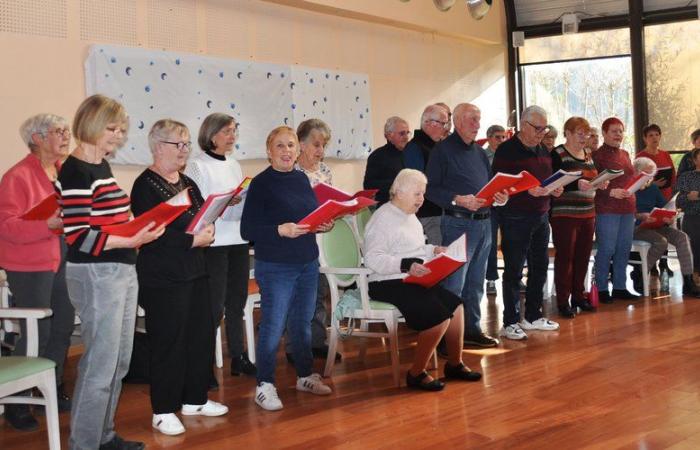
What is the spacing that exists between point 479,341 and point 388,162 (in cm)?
152

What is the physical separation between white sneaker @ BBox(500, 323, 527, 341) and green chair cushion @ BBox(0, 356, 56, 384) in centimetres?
344

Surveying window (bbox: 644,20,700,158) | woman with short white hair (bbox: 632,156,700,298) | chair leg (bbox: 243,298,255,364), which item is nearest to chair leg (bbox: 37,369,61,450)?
chair leg (bbox: 243,298,255,364)

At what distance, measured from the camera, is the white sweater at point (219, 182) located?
4645 millimetres

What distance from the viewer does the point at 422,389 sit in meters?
4.63

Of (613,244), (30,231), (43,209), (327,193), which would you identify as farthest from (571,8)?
(43,209)

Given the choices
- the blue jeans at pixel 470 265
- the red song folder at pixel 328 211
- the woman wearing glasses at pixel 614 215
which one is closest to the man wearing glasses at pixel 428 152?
the blue jeans at pixel 470 265

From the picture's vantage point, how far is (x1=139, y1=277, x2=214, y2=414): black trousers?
3.74 metres

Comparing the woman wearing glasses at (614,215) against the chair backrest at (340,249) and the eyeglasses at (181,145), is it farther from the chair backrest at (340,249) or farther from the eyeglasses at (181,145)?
the eyeglasses at (181,145)

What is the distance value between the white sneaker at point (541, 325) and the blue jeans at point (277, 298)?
7.55 feet

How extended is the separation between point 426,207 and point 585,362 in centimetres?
151

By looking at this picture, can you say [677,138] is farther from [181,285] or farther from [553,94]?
[181,285]

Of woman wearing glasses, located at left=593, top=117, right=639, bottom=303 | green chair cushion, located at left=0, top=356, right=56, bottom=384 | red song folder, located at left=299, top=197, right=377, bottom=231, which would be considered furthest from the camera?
woman wearing glasses, located at left=593, top=117, right=639, bottom=303

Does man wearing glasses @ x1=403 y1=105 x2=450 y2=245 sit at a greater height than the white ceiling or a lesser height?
lesser

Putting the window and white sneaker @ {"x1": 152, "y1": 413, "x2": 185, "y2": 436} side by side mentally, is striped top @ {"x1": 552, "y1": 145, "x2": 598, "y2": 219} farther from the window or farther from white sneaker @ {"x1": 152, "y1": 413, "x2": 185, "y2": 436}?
the window
